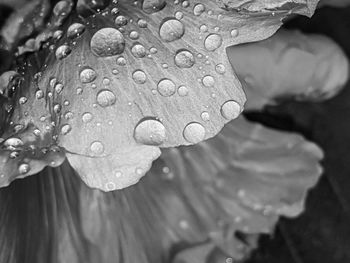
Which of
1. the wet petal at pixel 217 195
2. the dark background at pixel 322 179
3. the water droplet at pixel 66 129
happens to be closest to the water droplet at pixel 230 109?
the water droplet at pixel 66 129

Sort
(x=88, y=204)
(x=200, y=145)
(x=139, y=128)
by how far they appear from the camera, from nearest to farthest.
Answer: (x=139, y=128) < (x=88, y=204) < (x=200, y=145)

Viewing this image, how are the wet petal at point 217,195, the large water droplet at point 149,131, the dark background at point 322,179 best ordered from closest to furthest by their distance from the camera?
the large water droplet at point 149,131 → the wet petal at point 217,195 → the dark background at point 322,179

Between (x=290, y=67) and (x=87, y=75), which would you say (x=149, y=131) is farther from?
(x=290, y=67)

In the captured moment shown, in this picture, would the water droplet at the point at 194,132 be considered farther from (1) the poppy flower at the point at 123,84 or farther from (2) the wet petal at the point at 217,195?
(2) the wet petal at the point at 217,195

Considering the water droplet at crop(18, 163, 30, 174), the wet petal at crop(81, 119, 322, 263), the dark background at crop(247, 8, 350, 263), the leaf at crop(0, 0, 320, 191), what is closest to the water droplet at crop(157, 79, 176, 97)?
the leaf at crop(0, 0, 320, 191)

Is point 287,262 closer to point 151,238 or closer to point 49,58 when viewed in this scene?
point 151,238

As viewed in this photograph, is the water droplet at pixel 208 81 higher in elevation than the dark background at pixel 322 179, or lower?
higher

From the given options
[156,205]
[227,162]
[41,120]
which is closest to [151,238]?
[156,205]

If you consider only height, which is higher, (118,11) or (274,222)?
(118,11)
